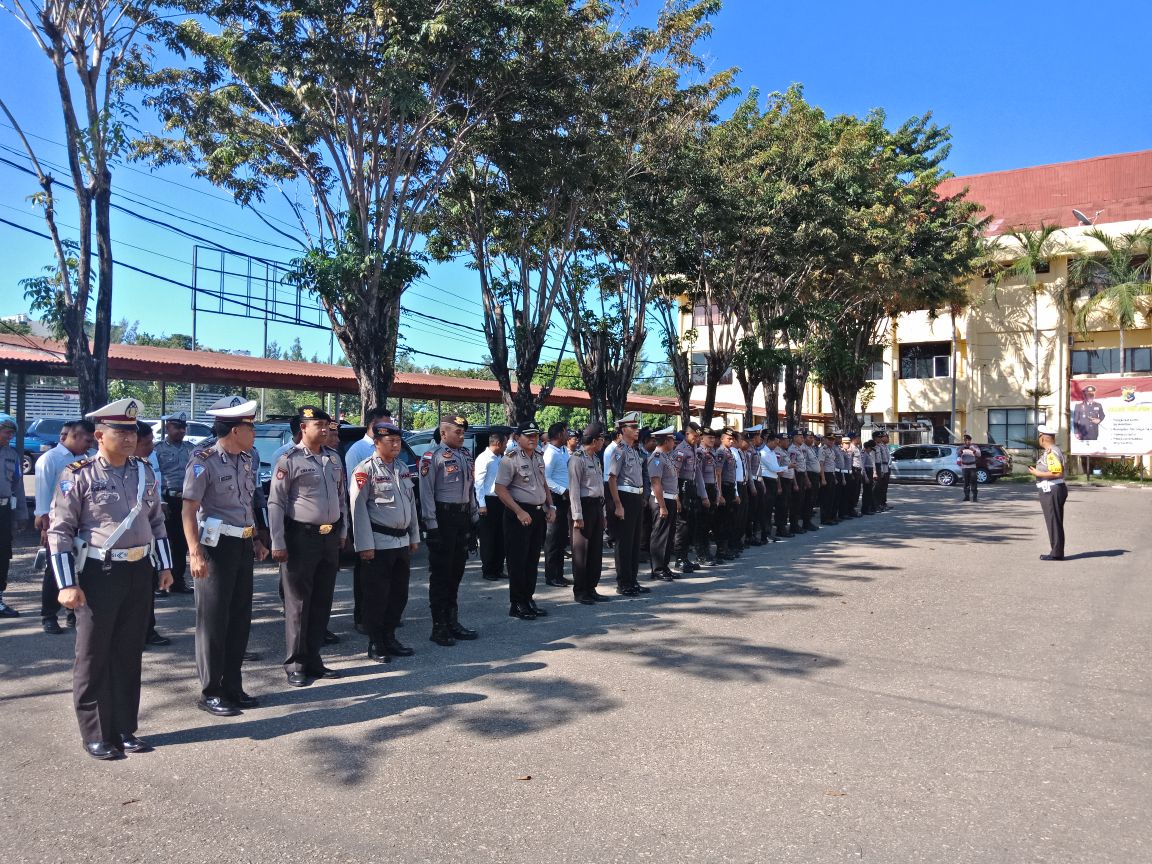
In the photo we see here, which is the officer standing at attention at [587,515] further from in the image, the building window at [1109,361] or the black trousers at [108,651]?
the building window at [1109,361]

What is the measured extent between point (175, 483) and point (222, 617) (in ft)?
13.8

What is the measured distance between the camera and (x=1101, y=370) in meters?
37.7

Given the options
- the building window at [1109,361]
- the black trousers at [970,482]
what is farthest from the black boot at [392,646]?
the building window at [1109,361]

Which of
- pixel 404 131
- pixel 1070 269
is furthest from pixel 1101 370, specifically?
pixel 404 131

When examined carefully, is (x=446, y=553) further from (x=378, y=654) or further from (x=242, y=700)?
(x=242, y=700)

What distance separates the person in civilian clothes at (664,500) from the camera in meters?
10.4

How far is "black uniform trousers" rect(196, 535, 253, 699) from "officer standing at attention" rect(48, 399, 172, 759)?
0.48m

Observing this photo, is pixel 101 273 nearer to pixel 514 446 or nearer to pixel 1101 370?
pixel 514 446

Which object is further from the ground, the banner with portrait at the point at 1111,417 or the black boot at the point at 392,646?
the banner with portrait at the point at 1111,417

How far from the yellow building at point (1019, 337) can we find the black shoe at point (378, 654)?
31501 millimetres

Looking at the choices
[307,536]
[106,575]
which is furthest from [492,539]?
[106,575]

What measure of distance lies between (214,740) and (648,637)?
3.56 m

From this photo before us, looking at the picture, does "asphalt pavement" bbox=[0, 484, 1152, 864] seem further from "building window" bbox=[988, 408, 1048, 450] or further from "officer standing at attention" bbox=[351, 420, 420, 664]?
"building window" bbox=[988, 408, 1048, 450]

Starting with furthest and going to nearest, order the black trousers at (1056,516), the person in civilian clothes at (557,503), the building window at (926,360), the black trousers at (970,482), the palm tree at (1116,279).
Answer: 1. the building window at (926,360)
2. the palm tree at (1116,279)
3. the black trousers at (970,482)
4. the black trousers at (1056,516)
5. the person in civilian clothes at (557,503)
